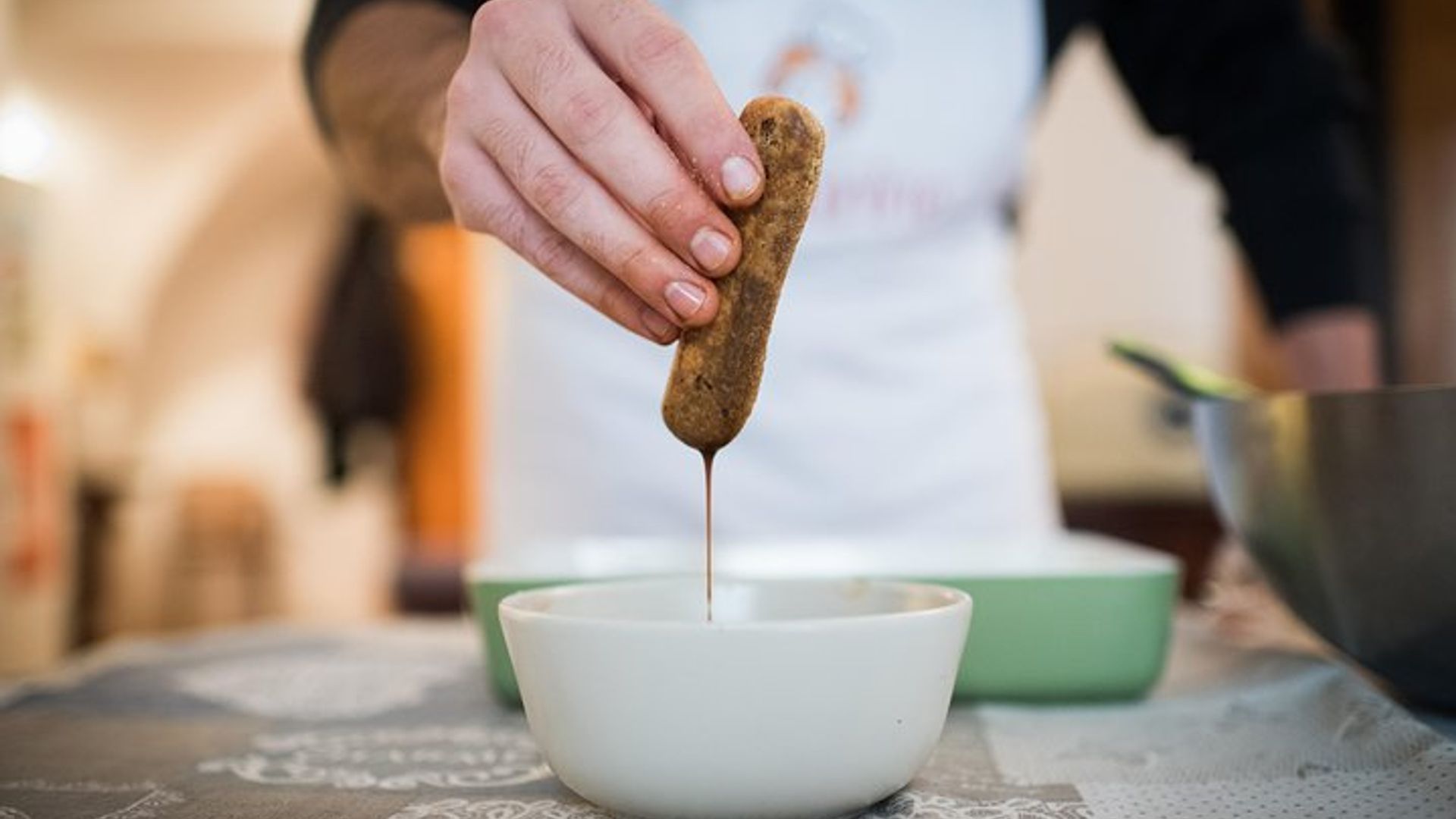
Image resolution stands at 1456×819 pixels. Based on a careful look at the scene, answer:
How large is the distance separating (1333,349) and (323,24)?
0.81 meters

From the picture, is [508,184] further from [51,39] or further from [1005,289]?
[51,39]

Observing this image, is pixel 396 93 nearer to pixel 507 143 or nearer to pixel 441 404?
pixel 507 143

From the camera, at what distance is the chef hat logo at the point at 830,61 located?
0.92m

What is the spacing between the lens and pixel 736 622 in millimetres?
417

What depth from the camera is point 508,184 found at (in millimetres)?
478

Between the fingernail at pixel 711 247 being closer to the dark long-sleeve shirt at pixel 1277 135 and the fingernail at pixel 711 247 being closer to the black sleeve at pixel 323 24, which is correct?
the black sleeve at pixel 323 24

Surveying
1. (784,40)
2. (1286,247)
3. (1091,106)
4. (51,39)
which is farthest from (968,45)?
(51,39)

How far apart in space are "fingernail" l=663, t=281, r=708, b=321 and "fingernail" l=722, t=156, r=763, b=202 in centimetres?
4

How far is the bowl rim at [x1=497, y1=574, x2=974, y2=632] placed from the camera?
37 cm

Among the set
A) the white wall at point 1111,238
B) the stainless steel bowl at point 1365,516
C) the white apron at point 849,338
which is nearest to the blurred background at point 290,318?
the white wall at point 1111,238

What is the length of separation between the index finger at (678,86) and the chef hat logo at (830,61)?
50 centimetres

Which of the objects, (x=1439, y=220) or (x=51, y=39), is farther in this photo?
(x=51, y=39)

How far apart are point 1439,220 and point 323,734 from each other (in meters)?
2.54

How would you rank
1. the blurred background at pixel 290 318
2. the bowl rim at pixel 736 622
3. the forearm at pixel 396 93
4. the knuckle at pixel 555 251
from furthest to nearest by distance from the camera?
the blurred background at pixel 290 318 < the forearm at pixel 396 93 < the knuckle at pixel 555 251 < the bowl rim at pixel 736 622
